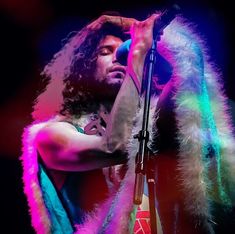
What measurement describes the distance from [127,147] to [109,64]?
1.27ft

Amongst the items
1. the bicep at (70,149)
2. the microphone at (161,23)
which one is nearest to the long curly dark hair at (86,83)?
the bicep at (70,149)

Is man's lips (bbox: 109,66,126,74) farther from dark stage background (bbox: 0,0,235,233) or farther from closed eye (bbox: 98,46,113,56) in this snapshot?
dark stage background (bbox: 0,0,235,233)

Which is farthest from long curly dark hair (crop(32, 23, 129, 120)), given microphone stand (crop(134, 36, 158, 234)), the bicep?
microphone stand (crop(134, 36, 158, 234))

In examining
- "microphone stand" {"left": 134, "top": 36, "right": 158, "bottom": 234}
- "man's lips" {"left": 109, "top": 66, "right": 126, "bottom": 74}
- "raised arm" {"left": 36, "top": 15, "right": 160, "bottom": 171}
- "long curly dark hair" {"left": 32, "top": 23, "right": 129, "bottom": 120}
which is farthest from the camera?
"long curly dark hair" {"left": 32, "top": 23, "right": 129, "bottom": 120}

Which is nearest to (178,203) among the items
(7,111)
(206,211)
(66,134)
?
(206,211)

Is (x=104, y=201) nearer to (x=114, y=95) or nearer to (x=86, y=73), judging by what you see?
(x=114, y=95)

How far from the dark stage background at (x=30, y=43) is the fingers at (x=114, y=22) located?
49mm

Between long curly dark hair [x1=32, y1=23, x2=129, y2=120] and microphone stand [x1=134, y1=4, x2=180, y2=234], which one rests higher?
long curly dark hair [x1=32, y1=23, x2=129, y2=120]

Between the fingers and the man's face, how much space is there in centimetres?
7

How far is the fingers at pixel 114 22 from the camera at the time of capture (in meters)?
A: 1.72

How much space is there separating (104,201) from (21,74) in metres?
0.76

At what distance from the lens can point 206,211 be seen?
142 cm

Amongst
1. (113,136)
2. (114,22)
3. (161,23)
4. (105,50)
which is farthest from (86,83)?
(161,23)

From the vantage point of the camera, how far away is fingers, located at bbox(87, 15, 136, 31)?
1720 mm
